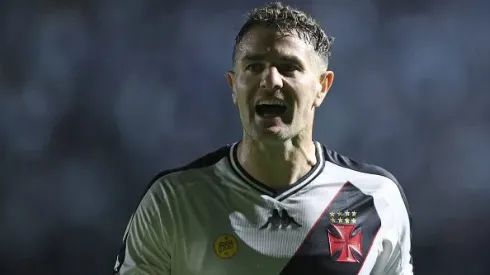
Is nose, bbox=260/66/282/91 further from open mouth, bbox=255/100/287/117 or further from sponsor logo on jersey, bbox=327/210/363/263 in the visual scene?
sponsor logo on jersey, bbox=327/210/363/263

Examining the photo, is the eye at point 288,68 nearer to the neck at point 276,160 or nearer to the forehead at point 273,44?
the forehead at point 273,44

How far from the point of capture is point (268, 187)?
5.70ft

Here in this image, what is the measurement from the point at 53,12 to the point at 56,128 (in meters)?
0.39

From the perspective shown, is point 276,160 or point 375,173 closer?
point 276,160

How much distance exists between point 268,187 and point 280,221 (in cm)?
10

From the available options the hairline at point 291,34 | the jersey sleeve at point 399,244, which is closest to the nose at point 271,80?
the hairline at point 291,34

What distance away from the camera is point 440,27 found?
2361 mm

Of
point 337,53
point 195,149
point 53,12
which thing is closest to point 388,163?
point 337,53

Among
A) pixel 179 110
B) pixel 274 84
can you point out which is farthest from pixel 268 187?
pixel 179 110

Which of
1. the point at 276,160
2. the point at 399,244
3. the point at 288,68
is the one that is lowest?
the point at 399,244

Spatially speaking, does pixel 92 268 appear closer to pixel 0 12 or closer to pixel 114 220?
pixel 114 220

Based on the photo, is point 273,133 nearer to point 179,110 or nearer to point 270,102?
point 270,102

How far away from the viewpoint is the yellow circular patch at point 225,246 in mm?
1628

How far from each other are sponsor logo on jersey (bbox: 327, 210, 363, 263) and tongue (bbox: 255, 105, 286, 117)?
0.30 metres
